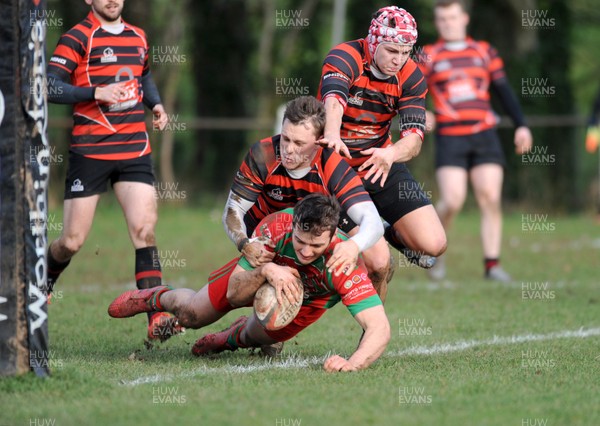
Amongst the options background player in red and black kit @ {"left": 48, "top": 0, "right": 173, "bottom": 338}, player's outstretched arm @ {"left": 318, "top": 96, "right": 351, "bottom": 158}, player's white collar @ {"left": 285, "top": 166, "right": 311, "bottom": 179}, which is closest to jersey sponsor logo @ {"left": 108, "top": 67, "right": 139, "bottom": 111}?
background player in red and black kit @ {"left": 48, "top": 0, "right": 173, "bottom": 338}

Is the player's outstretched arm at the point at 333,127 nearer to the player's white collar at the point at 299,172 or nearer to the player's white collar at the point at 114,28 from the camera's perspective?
the player's white collar at the point at 299,172

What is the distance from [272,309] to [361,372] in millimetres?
622

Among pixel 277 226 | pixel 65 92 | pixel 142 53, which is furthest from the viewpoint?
pixel 142 53

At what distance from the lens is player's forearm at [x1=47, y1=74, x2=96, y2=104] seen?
7410 mm

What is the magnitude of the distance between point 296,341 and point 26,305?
8.65 ft

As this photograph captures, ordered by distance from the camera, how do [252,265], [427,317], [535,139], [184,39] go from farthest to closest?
[184,39] → [535,139] → [427,317] → [252,265]

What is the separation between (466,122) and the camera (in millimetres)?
11383

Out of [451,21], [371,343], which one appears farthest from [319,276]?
[451,21]

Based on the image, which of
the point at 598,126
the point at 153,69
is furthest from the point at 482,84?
the point at 153,69

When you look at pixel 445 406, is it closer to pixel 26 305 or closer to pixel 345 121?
pixel 26 305

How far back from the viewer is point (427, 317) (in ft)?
28.8

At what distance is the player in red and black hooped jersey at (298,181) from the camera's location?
19.8 feet

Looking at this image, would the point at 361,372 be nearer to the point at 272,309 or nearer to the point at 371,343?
the point at 371,343

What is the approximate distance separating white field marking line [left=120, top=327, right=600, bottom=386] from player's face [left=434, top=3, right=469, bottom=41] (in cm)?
441
